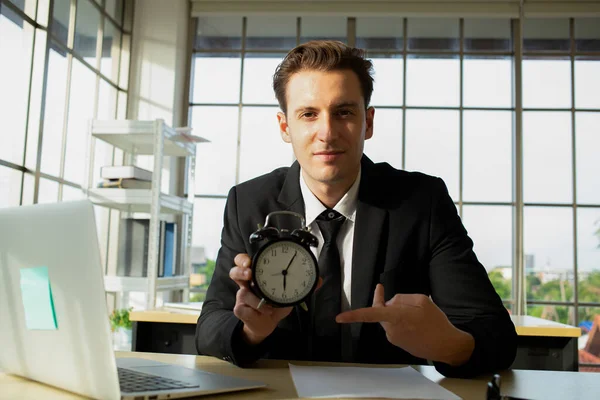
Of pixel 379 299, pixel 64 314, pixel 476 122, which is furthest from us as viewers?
pixel 476 122

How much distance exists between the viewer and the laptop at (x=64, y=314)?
0.92 metres

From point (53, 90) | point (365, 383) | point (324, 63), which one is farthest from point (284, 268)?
point (53, 90)

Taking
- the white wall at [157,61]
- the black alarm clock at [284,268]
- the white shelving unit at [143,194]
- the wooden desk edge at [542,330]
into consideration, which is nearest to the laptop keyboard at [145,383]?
the black alarm clock at [284,268]

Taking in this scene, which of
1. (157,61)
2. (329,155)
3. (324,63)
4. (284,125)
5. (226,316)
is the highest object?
(157,61)

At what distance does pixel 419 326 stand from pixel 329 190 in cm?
66

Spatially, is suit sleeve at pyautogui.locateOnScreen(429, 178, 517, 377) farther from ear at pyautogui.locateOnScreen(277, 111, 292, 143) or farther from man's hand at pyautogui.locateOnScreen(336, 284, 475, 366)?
ear at pyautogui.locateOnScreen(277, 111, 292, 143)

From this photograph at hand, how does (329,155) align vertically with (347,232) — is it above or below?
above

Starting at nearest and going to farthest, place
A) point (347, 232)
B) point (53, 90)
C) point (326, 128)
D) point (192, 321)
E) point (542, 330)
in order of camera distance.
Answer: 1. point (326, 128)
2. point (347, 232)
3. point (542, 330)
4. point (192, 321)
5. point (53, 90)

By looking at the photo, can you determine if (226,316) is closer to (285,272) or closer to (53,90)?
(285,272)

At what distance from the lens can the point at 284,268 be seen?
1.29 meters

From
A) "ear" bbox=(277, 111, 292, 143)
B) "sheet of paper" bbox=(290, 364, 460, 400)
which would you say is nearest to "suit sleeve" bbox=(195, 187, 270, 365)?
"sheet of paper" bbox=(290, 364, 460, 400)

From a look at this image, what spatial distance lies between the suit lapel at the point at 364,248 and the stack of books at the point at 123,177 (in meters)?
2.70

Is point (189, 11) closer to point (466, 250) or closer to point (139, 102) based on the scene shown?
point (139, 102)

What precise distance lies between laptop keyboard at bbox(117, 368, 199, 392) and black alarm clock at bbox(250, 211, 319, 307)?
0.27 meters
